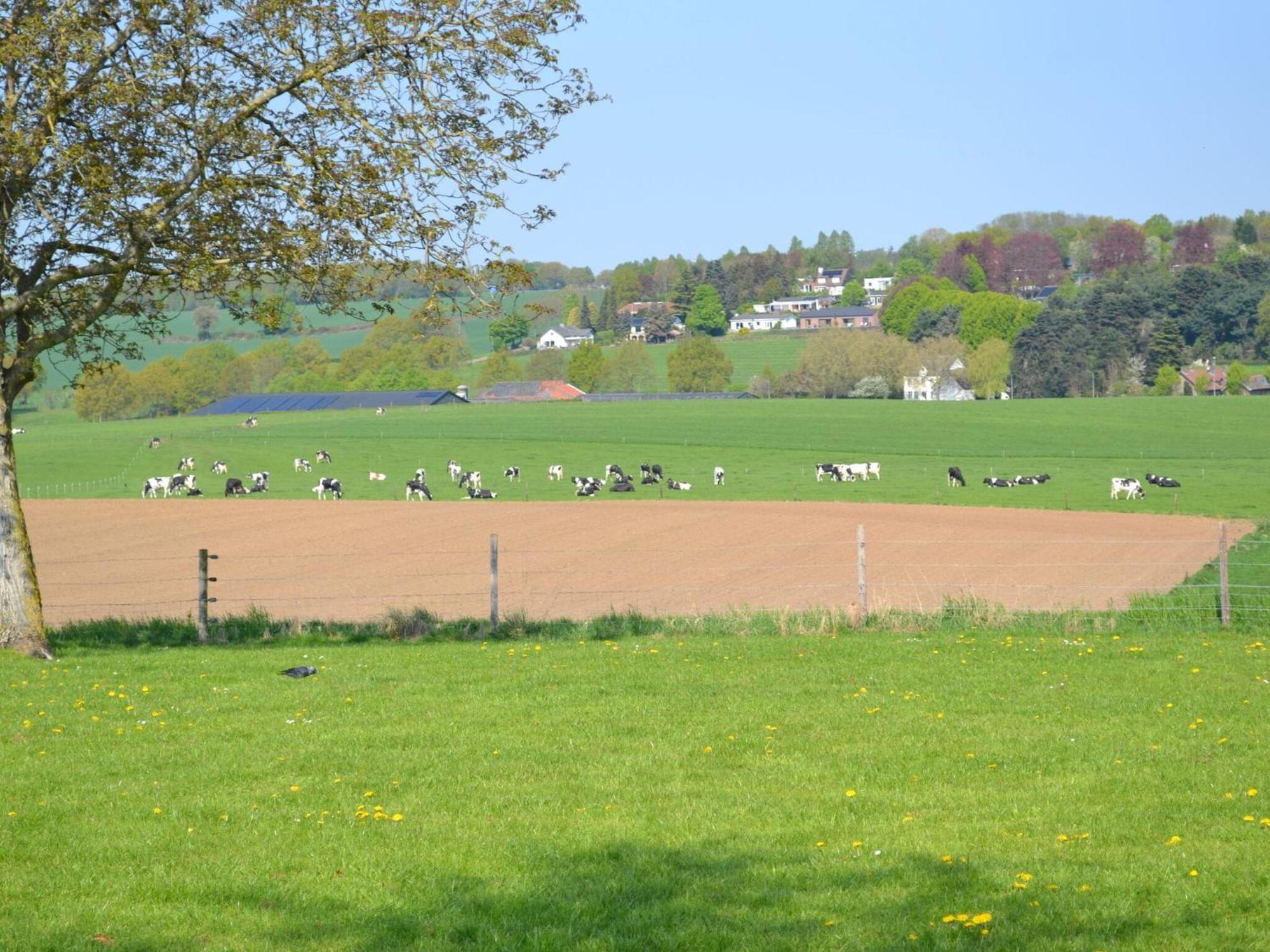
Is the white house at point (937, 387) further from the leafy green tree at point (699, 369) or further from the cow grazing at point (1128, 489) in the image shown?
the cow grazing at point (1128, 489)

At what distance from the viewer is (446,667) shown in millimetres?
17000

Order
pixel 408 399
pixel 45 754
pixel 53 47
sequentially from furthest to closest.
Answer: pixel 408 399, pixel 53 47, pixel 45 754

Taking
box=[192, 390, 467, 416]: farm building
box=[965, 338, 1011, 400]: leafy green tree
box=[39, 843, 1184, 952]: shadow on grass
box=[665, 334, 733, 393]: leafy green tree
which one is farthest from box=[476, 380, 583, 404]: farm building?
box=[39, 843, 1184, 952]: shadow on grass

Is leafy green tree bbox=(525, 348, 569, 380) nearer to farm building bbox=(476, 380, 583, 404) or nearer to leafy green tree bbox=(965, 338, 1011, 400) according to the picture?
farm building bbox=(476, 380, 583, 404)

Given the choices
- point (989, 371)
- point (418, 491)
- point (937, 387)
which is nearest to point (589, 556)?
point (418, 491)

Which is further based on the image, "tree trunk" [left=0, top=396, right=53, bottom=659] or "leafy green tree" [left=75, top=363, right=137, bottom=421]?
"leafy green tree" [left=75, top=363, right=137, bottom=421]

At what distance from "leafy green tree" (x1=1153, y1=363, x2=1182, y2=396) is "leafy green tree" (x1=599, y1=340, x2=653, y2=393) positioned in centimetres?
5348

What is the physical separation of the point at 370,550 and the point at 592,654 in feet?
85.5

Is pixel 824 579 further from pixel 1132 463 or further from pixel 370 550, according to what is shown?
pixel 1132 463

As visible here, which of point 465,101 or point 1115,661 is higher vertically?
point 465,101

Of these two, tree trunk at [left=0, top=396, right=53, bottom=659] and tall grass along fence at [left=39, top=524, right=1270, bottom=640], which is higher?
tree trunk at [left=0, top=396, right=53, bottom=659]

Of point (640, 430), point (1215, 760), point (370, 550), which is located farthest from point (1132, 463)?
point (1215, 760)

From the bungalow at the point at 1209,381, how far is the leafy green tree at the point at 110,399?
100147mm

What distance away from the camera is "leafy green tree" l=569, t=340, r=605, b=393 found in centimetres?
15950
